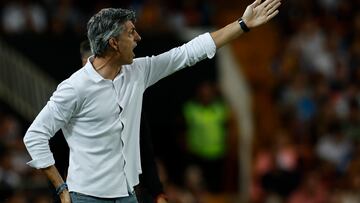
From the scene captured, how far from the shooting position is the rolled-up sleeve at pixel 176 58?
637 centimetres

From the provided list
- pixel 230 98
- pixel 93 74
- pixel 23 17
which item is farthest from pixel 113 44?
pixel 230 98

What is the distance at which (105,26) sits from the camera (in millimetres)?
6086

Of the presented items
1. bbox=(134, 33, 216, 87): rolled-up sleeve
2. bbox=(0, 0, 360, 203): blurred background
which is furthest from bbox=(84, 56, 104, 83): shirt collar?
bbox=(0, 0, 360, 203): blurred background

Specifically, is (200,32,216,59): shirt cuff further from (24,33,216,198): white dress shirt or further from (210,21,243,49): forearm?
(24,33,216,198): white dress shirt

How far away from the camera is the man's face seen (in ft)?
20.1

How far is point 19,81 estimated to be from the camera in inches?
557

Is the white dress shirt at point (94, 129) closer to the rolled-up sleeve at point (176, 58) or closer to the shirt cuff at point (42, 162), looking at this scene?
the shirt cuff at point (42, 162)

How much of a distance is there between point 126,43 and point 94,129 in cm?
50

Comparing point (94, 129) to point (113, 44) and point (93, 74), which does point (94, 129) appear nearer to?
point (93, 74)

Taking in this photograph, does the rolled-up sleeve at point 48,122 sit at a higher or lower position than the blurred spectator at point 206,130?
higher

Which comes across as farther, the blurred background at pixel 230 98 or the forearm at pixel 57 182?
the blurred background at pixel 230 98

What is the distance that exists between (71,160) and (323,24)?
10793 mm

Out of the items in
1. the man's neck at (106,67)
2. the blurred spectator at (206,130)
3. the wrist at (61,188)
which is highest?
the man's neck at (106,67)

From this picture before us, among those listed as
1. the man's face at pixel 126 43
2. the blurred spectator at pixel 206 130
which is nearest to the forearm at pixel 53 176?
the man's face at pixel 126 43
